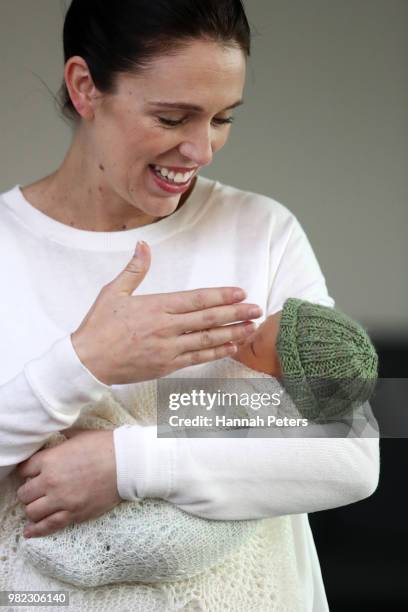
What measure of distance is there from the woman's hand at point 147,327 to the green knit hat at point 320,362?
0.28 feet

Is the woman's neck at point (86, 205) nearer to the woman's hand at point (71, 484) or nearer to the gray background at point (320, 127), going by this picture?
the woman's hand at point (71, 484)

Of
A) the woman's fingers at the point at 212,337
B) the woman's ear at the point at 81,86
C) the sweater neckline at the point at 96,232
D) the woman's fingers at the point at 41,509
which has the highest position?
the woman's ear at the point at 81,86

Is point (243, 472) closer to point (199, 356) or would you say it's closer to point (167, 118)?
point (199, 356)

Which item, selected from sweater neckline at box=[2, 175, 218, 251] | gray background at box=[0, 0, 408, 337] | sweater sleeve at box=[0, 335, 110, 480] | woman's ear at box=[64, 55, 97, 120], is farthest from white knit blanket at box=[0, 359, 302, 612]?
gray background at box=[0, 0, 408, 337]

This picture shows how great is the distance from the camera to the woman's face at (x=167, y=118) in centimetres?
162

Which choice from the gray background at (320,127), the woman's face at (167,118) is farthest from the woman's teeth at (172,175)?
the gray background at (320,127)

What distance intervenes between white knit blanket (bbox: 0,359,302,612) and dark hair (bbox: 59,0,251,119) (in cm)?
51

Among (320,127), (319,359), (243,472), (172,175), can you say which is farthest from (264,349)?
(320,127)

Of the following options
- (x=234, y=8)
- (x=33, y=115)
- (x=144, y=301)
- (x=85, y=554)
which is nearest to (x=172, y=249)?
(x=144, y=301)

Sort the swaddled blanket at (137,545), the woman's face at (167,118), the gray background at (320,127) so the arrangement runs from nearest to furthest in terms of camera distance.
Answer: the swaddled blanket at (137,545) → the woman's face at (167,118) → the gray background at (320,127)

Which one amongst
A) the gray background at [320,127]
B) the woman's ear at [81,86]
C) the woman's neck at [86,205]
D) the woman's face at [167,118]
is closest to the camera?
the woman's face at [167,118]

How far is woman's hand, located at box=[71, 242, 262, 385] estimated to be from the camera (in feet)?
5.03

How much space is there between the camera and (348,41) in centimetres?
317

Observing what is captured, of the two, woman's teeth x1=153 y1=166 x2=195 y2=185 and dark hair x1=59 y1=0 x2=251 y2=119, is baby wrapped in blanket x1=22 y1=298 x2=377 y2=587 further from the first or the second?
dark hair x1=59 y1=0 x2=251 y2=119
